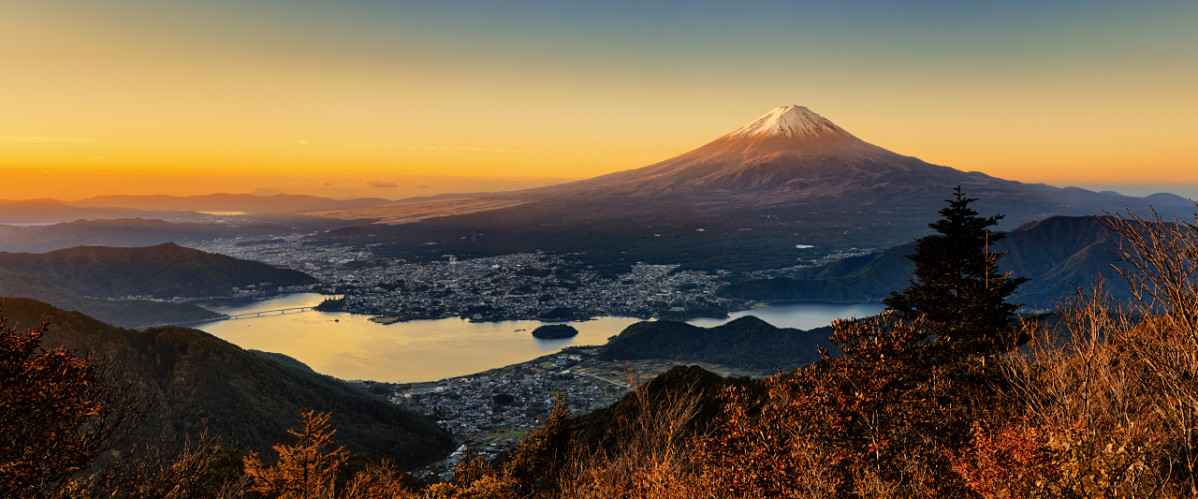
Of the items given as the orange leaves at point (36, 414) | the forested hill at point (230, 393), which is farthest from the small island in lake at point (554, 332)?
the orange leaves at point (36, 414)

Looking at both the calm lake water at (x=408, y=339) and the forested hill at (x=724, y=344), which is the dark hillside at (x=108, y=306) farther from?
the forested hill at (x=724, y=344)

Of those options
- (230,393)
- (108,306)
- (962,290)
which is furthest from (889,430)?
(108,306)

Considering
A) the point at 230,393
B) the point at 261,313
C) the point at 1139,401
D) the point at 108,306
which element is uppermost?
the point at 1139,401

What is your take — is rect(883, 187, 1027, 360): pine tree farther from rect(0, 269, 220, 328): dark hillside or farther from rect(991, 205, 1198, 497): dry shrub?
rect(0, 269, 220, 328): dark hillside

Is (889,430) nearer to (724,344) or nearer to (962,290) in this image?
(962,290)

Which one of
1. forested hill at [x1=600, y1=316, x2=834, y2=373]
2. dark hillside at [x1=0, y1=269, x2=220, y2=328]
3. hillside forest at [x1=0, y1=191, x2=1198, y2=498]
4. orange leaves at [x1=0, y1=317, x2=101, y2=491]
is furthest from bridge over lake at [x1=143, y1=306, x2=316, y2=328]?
orange leaves at [x1=0, y1=317, x2=101, y2=491]

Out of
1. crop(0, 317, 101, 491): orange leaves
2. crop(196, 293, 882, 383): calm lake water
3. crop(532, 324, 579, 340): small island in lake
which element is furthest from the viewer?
crop(532, 324, 579, 340): small island in lake
